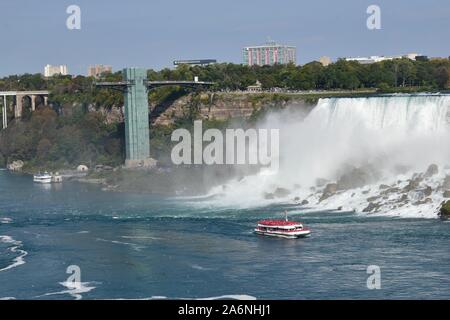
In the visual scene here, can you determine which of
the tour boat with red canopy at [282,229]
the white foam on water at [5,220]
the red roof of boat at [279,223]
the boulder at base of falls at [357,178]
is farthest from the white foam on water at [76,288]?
the boulder at base of falls at [357,178]

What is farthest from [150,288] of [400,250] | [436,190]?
[436,190]

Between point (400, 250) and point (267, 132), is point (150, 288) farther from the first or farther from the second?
point (267, 132)

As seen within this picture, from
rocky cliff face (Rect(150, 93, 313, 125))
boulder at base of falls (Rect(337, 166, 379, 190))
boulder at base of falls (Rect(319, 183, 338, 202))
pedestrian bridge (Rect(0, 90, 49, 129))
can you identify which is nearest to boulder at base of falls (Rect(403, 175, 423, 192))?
boulder at base of falls (Rect(337, 166, 379, 190))

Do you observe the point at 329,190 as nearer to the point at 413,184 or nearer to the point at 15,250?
the point at 413,184

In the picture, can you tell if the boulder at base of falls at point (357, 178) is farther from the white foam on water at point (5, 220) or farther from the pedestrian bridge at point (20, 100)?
the pedestrian bridge at point (20, 100)

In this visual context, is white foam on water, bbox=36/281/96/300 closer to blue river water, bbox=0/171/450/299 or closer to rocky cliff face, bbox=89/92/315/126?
blue river water, bbox=0/171/450/299
